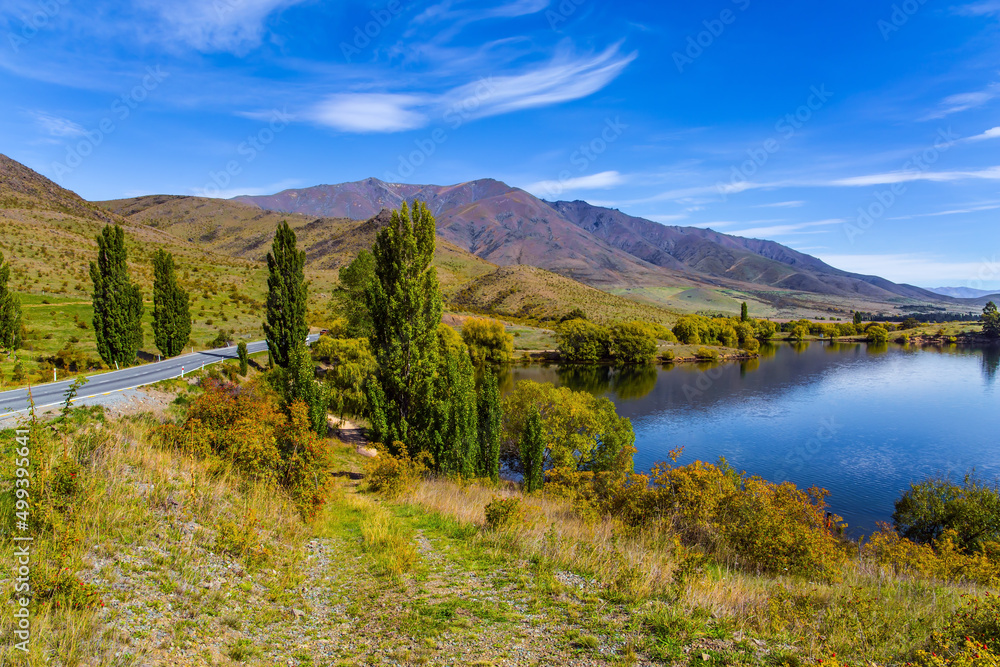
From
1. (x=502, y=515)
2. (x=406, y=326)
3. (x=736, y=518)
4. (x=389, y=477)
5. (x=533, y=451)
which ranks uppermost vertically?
(x=406, y=326)

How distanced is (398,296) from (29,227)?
283ft

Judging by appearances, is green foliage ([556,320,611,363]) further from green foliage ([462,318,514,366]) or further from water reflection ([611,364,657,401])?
green foliage ([462,318,514,366])

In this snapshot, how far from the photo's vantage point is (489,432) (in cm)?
2597

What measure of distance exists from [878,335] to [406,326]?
15498cm

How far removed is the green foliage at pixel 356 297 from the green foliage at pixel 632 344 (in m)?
57.1

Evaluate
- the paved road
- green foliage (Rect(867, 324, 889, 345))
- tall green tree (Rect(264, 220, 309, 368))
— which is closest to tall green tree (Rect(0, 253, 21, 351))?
the paved road

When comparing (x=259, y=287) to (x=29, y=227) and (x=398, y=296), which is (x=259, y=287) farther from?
(x=398, y=296)

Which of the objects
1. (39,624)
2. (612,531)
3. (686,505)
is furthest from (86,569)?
(686,505)

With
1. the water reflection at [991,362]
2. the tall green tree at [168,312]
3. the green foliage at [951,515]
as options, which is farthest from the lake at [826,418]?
the tall green tree at [168,312]

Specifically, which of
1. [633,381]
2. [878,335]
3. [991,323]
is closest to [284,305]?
[633,381]

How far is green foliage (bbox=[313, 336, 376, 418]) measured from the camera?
34.4 metres

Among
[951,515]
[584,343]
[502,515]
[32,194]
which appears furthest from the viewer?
[32,194]

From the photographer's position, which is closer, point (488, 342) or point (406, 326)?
point (406, 326)

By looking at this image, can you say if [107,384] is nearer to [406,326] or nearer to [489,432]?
[406,326]
